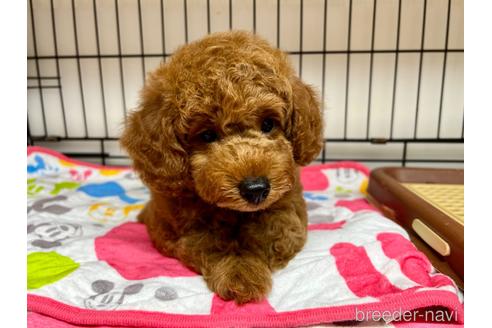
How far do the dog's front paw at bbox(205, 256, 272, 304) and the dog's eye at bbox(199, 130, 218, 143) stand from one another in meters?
0.37

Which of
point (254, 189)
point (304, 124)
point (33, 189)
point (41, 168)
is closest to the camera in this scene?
point (254, 189)

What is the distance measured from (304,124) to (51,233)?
3.69 ft

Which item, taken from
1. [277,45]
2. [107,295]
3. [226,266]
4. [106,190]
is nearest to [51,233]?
[107,295]

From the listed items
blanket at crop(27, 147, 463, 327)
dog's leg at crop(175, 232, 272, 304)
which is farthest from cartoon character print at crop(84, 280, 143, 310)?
dog's leg at crop(175, 232, 272, 304)

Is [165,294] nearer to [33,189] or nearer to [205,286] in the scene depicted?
[205,286]

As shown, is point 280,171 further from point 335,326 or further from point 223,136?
point 335,326

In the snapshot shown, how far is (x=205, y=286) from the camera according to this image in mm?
1262

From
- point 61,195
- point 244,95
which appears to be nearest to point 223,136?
point 244,95

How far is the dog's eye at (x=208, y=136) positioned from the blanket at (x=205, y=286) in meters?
0.44

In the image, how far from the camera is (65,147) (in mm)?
2918

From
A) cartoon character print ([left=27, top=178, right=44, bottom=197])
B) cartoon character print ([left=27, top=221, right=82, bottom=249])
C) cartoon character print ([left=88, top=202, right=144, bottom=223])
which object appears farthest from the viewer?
cartoon character print ([left=27, top=178, right=44, bottom=197])

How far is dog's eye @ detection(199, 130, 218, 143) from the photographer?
1.24 m

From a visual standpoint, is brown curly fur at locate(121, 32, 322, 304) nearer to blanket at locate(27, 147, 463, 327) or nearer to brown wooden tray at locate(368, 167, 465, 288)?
blanket at locate(27, 147, 463, 327)
